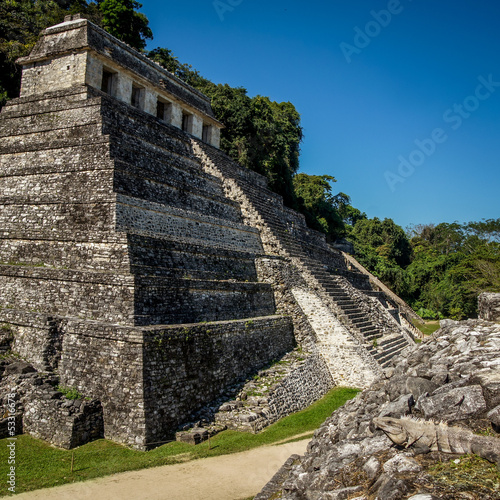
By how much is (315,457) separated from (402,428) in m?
1.39

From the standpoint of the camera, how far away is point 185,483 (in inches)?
259

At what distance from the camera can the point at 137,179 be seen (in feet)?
37.2

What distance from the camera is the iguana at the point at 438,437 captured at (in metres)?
3.28

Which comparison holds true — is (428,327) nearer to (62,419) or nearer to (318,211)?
(318,211)

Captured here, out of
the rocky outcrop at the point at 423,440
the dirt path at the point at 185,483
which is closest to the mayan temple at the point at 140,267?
the dirt path at the point at 185,483

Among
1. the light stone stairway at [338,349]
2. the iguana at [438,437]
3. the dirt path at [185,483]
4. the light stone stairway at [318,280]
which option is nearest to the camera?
the iguana at [438,437]

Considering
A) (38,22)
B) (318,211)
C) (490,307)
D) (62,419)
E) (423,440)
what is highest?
(38,22)

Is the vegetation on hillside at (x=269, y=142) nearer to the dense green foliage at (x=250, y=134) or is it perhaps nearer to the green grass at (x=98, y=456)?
the dense green foliage at (x=250, y=134)

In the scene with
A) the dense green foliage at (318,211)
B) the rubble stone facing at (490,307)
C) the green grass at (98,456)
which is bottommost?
the green grass at (98,456)

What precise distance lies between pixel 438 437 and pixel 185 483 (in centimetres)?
447

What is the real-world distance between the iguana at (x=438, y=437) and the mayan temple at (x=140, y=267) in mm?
4959

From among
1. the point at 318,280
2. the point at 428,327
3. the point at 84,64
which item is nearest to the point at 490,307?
the point at 318,280

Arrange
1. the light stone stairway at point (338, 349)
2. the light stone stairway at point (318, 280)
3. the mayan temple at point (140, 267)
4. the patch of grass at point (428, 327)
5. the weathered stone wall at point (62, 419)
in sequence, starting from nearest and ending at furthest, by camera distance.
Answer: the weathered stone wall at point (62, 419)
the mayan temple at point (140, 267)
the light stone stairway at point (338, 349)
the light stone stairway at point (318, 280)
the patch of grass at point (428, 327)

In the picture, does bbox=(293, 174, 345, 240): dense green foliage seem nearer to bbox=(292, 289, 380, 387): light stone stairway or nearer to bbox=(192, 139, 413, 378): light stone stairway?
bbox=(192, 139, 413, 378): light stone stairway
